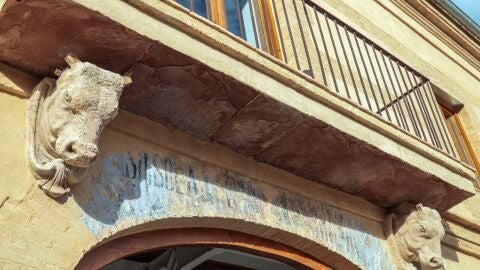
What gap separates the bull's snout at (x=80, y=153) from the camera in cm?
219

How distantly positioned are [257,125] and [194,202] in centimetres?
60

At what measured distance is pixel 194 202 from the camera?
9.11 ft

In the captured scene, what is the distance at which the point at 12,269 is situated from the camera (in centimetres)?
200

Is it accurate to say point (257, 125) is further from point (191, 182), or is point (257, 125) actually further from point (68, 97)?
point (68, 97)

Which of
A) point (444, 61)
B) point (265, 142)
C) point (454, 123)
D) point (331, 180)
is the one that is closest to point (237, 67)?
point (265, 142)

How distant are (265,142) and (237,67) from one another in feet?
2.01

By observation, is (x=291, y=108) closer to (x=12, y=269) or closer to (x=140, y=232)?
(x=140, y=232)

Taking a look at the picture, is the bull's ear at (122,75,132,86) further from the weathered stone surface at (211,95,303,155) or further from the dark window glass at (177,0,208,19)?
the dark window glass at (177,0,208,19)

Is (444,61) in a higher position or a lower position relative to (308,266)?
higher

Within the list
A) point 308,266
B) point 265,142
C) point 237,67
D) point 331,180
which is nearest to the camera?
point 237,67

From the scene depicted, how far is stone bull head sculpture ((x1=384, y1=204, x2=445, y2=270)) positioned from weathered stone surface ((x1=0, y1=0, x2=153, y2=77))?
8.04 ft

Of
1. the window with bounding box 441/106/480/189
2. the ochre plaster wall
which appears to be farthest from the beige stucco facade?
the window with bounding box 441/106/480/189

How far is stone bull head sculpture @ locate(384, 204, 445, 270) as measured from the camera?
3.86m

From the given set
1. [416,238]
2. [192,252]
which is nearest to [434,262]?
[416,238]
